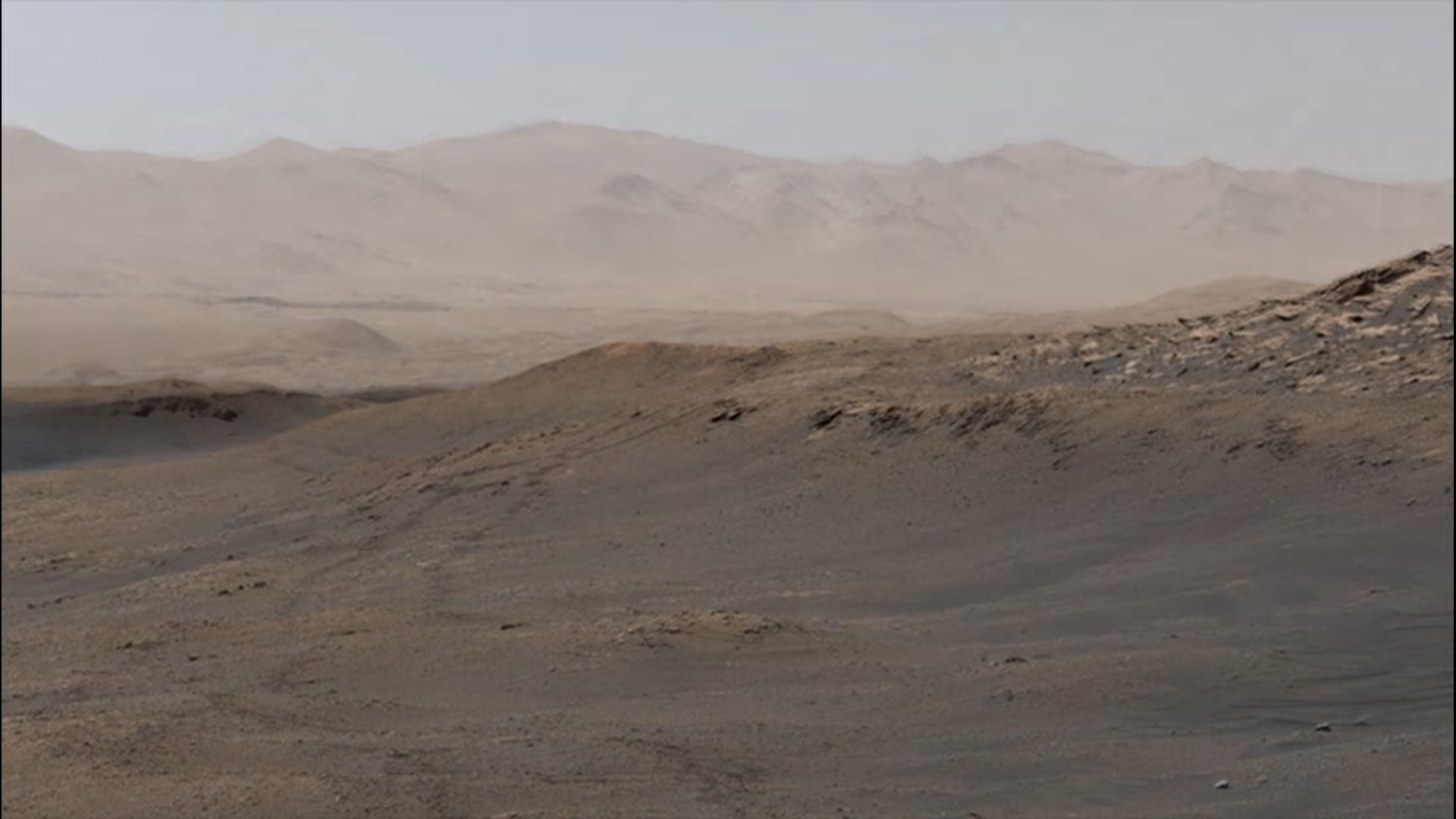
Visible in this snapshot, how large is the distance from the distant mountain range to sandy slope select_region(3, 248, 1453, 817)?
43.2 m

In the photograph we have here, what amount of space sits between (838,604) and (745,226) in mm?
108754

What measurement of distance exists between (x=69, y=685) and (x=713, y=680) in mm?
3520

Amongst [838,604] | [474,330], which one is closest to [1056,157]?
[474,330]

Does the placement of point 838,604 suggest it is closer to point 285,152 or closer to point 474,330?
point 474,330

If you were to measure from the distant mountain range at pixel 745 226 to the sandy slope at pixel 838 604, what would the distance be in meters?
43.2

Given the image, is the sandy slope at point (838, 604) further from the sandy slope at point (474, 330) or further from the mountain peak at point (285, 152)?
the mountain peak at point (285, 152)

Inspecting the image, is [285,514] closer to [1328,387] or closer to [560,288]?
[1328,387]

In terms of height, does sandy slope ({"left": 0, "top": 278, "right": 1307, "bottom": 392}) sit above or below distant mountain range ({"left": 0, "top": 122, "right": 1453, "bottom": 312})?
below

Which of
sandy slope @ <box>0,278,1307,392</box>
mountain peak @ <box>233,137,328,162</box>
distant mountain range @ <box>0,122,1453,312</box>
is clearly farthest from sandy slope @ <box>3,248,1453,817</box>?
mountain peak @ <box>233,137,328,162</box>

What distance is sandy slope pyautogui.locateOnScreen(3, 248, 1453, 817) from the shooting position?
675 cm

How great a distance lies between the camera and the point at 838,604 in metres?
11.0

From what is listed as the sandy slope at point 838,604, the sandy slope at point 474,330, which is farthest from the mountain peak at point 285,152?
the sandy slope at point 838,604

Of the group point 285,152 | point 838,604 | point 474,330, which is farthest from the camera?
point 285,152

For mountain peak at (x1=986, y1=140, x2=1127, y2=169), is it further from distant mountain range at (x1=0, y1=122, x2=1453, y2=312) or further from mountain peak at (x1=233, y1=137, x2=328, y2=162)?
mountain peak at (x1=233, y1=137, x2=328, y2=162)
